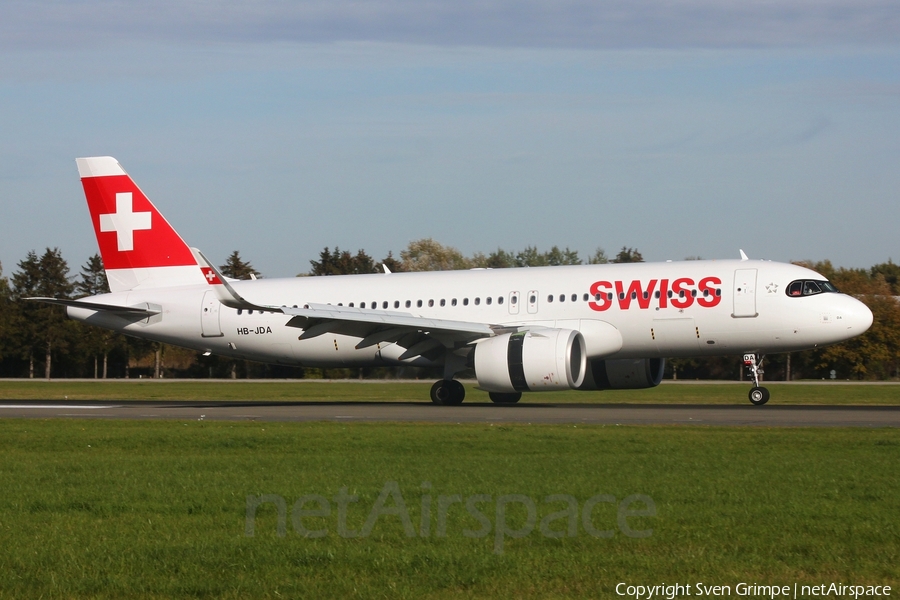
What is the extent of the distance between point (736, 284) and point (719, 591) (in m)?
20.6

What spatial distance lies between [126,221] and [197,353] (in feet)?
132

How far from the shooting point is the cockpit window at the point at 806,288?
26.2 metres

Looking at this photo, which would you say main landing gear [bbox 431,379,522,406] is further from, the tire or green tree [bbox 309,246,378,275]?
green tree [bbox 309,246,378,275]

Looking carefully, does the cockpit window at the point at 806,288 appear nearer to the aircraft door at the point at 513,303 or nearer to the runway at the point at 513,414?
the runway at the point at 513,414

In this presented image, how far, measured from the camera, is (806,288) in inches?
1033

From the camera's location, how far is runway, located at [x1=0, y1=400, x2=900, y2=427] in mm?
20797

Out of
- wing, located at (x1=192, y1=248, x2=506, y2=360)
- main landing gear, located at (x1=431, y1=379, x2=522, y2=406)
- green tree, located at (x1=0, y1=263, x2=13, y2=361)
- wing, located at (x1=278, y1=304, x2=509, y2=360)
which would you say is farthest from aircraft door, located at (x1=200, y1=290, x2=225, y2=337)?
green tree, located at (x1=0, y1=263, x2=13, y2=361)

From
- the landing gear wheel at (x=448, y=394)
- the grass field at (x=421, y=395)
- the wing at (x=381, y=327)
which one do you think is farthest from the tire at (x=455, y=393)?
the grass field at (x=421, y=395)

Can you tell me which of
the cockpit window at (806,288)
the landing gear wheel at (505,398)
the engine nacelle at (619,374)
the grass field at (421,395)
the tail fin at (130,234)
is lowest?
the grass field at (421,395)

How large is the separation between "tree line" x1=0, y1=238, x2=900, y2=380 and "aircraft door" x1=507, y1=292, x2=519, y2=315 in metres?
20.4

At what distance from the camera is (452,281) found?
29.7m

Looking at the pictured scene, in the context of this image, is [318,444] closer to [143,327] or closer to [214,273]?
[214,273]

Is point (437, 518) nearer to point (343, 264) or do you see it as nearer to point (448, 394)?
point (448, 394)

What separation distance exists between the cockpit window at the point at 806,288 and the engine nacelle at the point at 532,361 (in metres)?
5.30
